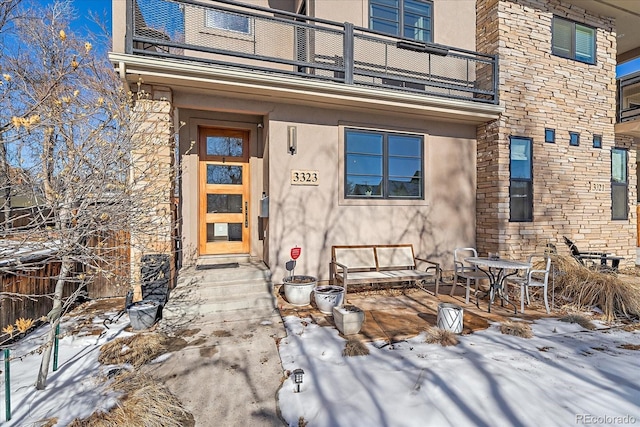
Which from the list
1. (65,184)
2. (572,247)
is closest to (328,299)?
(65,184)

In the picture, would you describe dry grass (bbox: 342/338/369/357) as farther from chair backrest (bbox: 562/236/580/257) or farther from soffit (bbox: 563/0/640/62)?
soffit (bbox: 563/0/640/62)

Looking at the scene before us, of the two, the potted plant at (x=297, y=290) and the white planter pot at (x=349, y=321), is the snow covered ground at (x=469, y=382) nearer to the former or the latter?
the white planter pot at (x=349, y=321)

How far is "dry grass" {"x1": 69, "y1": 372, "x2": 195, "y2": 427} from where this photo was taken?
7.02 ft

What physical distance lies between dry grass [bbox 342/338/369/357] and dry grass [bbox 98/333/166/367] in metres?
2.06

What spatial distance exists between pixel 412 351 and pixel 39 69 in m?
12.8

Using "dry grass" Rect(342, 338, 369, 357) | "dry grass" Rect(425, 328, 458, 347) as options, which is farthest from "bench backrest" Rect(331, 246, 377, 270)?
"dry grass" Rect(342, 338, 369, 357)

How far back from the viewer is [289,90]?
16.1 ft

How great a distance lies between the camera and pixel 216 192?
5.72 metres

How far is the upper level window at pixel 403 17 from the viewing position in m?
6.21

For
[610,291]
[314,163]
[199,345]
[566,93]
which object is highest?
[566,93]

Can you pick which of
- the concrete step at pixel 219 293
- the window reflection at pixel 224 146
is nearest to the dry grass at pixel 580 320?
the concrete step at pixel 219 293

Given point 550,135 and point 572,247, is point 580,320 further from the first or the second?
point 550,135

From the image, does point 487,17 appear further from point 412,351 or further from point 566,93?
point 412,351

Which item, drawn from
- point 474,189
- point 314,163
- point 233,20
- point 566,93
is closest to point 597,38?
point 566,93
